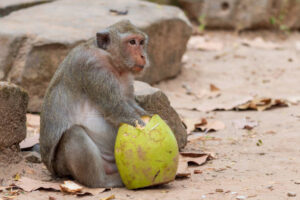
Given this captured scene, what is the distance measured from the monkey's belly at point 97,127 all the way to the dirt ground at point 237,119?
43 cm

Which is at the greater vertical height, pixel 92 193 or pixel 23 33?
pixel 23 33

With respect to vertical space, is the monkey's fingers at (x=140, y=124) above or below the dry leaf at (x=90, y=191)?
above

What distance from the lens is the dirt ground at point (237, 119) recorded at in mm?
4301

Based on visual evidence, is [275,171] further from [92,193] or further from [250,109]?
[250,109]

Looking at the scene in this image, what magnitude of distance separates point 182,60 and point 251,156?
203 inches

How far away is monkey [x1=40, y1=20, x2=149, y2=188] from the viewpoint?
4.48 meters

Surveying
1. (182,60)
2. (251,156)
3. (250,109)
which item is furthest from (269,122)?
(182,60)

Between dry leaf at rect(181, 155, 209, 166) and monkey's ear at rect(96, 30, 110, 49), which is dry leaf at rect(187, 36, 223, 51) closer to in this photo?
dry leaf at rect(181, 155, 209, 166)

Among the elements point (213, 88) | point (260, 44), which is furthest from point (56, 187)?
point (260, 44)

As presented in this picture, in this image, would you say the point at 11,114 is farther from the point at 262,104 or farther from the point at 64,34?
the point at 262,104

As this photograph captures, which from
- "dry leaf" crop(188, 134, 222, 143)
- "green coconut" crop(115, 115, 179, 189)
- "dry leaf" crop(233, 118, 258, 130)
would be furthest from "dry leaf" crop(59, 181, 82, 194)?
"dry leaf" crop(233, 118, 258, 130)

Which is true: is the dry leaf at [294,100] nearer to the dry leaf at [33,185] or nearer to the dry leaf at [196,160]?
the dry leaf at [196,160]

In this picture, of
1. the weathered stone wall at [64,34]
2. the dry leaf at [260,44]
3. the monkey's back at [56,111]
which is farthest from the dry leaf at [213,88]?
the monkey's back at [56,111]

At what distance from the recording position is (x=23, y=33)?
711cm
